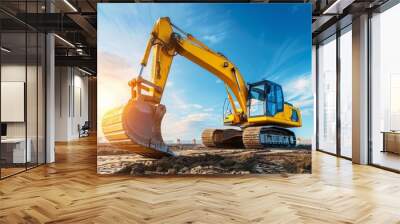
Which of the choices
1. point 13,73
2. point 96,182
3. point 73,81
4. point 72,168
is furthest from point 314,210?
point 73,81

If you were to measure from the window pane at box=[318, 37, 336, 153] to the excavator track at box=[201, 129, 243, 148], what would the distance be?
169 inches

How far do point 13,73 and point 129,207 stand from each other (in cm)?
360

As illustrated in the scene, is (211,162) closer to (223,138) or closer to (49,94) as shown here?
(223,138)

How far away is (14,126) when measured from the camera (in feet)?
21.3

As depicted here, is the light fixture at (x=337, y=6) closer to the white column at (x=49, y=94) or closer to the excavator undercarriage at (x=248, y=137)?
the excavator undercarriage at (x=248, y=137)

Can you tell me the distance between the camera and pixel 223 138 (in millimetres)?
6102

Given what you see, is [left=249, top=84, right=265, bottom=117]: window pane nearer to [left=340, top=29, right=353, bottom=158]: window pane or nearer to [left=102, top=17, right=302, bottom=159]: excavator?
[left=102, top=17, right=302, bottom=159]: excavator

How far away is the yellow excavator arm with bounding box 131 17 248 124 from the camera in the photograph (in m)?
6.11

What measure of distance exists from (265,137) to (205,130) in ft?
3.25

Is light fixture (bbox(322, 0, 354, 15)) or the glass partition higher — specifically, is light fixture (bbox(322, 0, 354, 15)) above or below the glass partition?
above

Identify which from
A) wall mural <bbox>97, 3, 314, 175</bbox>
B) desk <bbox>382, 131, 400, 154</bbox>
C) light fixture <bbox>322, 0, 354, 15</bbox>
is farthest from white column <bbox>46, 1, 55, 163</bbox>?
desk <bbox>382, 131, 400, 154</bbox>

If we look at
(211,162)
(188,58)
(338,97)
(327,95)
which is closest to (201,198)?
(211,162)

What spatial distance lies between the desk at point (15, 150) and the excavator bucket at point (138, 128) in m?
1.67

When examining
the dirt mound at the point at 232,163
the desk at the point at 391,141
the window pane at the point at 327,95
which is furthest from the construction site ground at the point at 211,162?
the window pane at the point at 327,95
